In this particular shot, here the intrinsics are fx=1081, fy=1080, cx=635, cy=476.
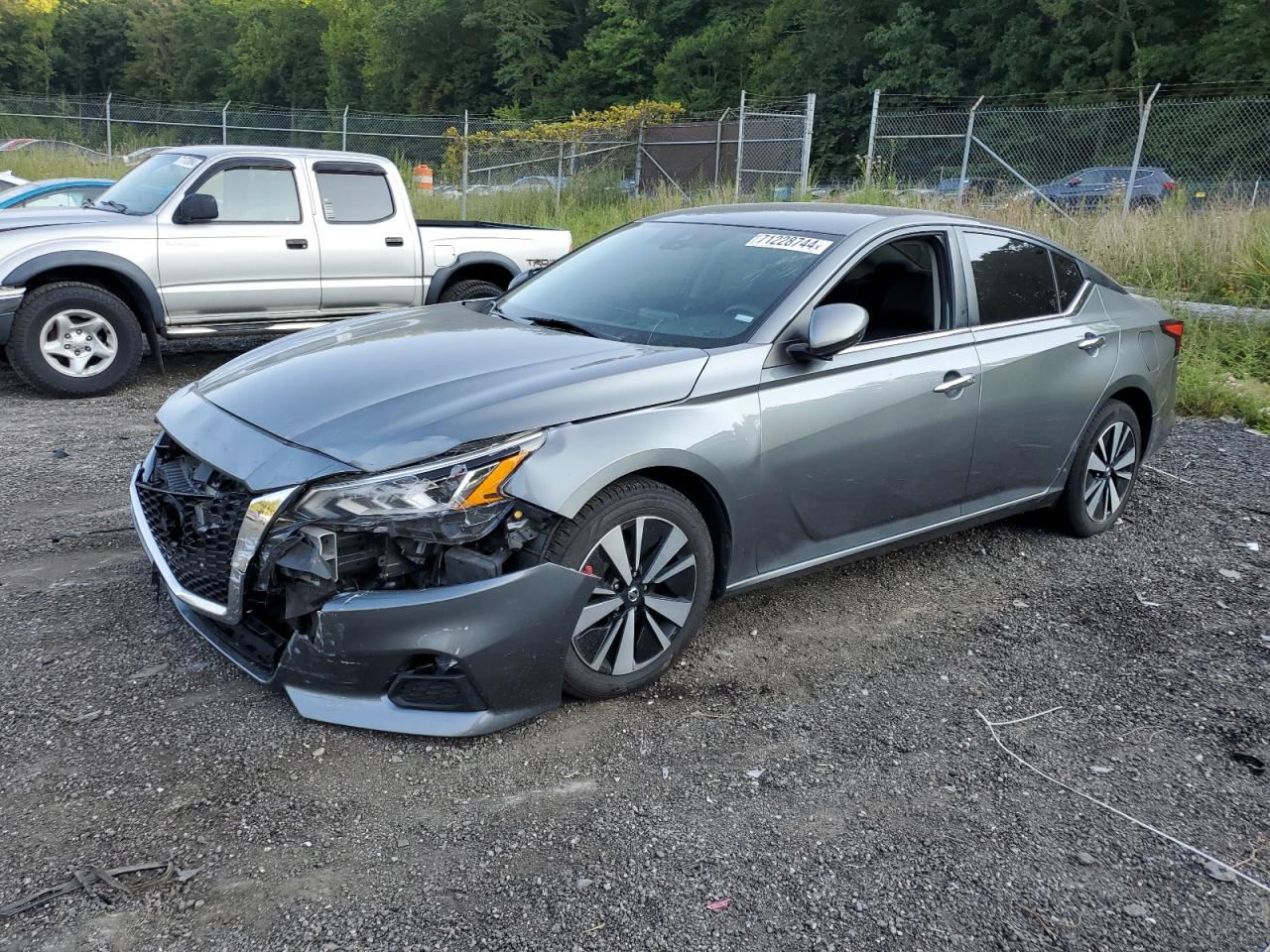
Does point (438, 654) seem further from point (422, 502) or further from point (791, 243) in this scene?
point (791, 243)

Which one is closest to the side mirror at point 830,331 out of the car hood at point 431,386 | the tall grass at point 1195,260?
the car hood at point 431,386

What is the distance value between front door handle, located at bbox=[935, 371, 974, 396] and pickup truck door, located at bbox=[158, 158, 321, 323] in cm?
573

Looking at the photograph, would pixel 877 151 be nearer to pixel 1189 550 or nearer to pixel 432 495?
pixel 1189 550

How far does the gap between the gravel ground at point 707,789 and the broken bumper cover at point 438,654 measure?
136 millimetres

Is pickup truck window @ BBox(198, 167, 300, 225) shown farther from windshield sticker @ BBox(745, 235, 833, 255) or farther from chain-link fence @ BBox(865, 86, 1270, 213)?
chain-link fence @ BBox(865, 86, 1270, 213)

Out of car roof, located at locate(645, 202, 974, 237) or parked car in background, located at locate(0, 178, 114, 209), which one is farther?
parked car in background, located at locate(0, 178, 114, 209)

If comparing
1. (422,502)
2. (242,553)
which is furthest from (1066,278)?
(242,553)

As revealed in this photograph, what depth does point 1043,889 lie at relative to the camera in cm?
276

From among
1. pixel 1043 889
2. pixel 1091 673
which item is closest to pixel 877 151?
pixel 1091 673

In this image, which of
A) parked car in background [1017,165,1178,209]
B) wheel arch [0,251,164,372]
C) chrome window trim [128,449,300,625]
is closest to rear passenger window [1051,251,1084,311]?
chrome window trim [128,449,300,625]

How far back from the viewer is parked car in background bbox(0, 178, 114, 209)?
430 inches

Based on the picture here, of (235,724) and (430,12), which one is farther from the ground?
(430,12)

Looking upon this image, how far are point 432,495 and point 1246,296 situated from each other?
31.2 ft

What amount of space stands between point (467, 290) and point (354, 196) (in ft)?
3.81
